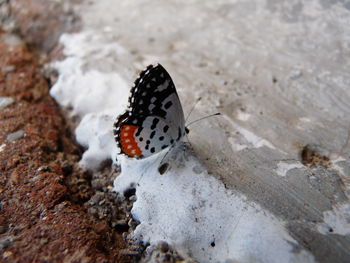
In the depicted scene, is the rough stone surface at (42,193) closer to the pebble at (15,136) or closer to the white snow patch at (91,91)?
the pebble at (15,136)

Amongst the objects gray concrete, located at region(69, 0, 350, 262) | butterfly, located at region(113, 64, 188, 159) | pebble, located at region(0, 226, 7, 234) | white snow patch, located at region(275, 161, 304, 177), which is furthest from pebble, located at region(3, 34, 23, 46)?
white snow patch, located at region(275, 161, 304, 177)

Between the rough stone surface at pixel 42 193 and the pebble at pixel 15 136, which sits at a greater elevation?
the pebble at pixel 15 136

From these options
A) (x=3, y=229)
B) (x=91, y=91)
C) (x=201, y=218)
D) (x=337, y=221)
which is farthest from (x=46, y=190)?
(x=337, y=221)

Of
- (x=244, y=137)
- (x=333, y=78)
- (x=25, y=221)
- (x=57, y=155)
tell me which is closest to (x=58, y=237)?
(x=25, y=221)

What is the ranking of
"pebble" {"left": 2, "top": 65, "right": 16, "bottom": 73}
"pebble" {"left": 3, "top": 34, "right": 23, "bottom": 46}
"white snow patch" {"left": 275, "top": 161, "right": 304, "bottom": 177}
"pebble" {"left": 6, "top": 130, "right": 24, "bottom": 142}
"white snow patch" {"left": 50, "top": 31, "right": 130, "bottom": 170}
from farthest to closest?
1. "pebble" {"left": 3, "top": 34, "right": 23, "bottom": 46}
2. "pebble" {"left": 2, "top": 65, "right": 16, "bottom": 73}
3. "white snow patch" {"left": 50, "top": 31, "right": 130, "bottom": 170}
4. "pebble" {"left": 6, "top": 130, "right": 24, "bottom": 142}
5. "white snow patch" {"left": 275, "top": 161, "right": 304, "bottom": 177}

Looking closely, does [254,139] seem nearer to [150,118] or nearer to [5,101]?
[150,118]

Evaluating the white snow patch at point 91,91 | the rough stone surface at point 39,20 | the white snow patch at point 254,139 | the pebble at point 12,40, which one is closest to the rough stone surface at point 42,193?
the white snow patch at point 91,91

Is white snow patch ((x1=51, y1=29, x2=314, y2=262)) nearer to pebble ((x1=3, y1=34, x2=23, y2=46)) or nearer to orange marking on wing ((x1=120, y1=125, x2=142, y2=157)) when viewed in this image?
orange marking on wing ((x1=120, y1=125, x2=142, y2=157))
